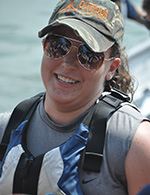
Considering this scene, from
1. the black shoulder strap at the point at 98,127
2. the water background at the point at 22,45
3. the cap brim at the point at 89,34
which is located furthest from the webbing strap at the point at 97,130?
the water background at the point at 22,45

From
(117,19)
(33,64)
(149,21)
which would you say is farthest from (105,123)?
(33,64)

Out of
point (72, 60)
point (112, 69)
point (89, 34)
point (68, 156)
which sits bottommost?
point (68, 156)

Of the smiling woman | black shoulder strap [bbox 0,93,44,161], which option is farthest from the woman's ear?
black shoulder strap [bbox 0,93,44,161]

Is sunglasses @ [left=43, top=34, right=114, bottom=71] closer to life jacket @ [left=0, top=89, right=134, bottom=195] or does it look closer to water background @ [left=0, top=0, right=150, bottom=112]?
life jacket @ [left=0, top=89, right=134, bottom=195]

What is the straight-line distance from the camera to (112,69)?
6.26ft

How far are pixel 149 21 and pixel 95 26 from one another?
1.99 m

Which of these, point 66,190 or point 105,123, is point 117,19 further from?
point 66,190

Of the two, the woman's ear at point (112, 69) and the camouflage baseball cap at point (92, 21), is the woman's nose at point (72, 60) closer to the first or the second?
the camouflage baseball cap at point (92, 21)

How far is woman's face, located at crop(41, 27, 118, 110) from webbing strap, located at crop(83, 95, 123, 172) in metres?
0.09

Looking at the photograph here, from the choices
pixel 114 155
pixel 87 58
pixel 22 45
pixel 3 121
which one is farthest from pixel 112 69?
pixel 22 45

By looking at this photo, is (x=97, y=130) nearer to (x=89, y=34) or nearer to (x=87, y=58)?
(x=87, y=58)

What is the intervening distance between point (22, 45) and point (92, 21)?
7.52 metres

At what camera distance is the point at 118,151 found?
158 cm

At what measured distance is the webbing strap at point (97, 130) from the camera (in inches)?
62.6
